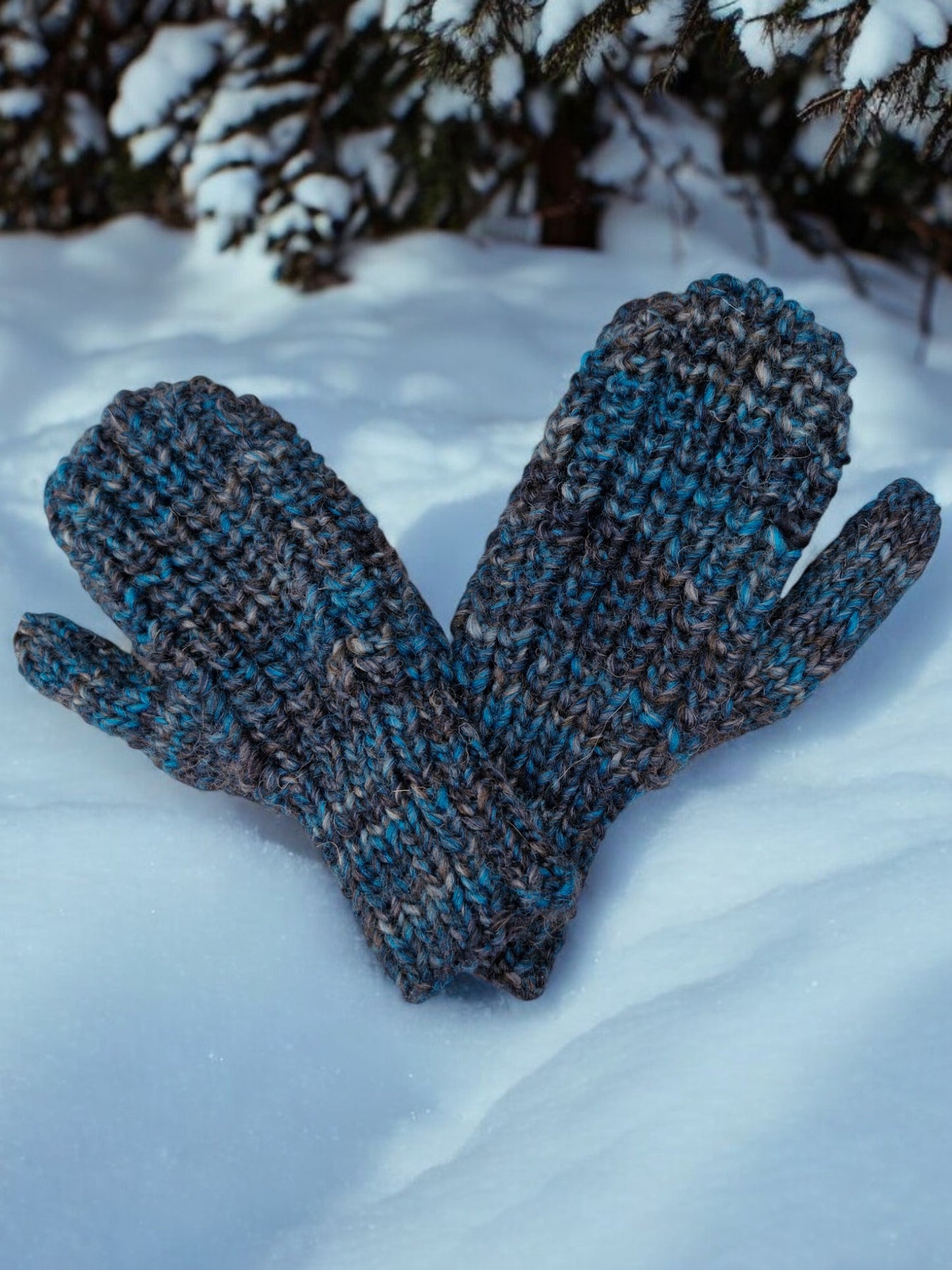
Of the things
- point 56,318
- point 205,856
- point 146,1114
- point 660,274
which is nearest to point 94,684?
point 205,856

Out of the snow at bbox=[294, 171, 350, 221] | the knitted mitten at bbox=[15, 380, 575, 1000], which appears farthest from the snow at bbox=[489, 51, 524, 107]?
the knitted mitten at bbox=[15, 380, 575, 1000]

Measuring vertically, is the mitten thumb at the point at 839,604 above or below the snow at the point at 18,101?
above

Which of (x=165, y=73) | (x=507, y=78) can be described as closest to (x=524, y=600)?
(x=507, y=78)

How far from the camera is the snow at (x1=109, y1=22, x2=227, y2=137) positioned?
1511 mm

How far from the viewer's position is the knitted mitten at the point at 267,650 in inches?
32.6

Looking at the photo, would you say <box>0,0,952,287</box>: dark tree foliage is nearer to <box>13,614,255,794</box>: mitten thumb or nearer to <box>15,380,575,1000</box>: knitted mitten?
<box>15,380,575,1000</box>: knitted mitten

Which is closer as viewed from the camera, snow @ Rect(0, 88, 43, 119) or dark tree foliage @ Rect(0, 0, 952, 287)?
dark tree foliage @ Rect(0, 0, 952, 287)

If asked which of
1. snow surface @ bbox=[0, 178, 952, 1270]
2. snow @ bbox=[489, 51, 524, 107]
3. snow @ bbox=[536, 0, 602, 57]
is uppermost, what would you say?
snow @ bbox=[536, 0, 602, 57]

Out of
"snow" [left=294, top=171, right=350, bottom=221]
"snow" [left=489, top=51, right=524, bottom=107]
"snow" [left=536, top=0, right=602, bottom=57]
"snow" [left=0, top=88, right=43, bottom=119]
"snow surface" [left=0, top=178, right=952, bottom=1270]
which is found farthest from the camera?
"snow" [left=0, top=88, right=43, bottom=119]

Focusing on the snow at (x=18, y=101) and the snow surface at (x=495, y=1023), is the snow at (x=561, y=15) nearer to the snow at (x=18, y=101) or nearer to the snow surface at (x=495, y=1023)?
the snow surface at (x=495, y=1023)

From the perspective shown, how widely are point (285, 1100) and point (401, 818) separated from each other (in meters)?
0.19

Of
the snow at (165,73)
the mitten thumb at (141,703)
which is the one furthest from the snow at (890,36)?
the snow at (165,73)

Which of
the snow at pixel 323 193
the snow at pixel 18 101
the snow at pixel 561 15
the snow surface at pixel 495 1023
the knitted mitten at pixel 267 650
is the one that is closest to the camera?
the snow surface at pixel 495 1023

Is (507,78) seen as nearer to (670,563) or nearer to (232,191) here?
(232,191)
